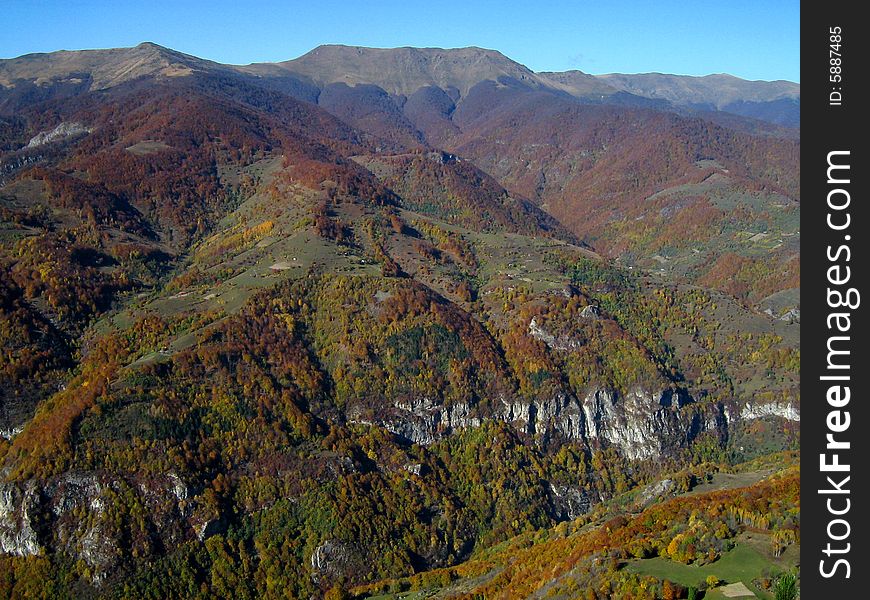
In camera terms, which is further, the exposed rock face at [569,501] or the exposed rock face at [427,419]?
the exposed rock face at [427,419]

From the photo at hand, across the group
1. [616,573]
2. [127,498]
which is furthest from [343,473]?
[616,573]

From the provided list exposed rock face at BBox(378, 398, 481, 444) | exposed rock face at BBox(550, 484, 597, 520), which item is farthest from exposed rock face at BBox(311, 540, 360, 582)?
exposed rock face at BBox(550, 484, 597, 520)

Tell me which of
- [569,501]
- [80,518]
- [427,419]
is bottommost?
[569,501]

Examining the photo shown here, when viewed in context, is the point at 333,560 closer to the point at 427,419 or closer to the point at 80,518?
the point at 80,518

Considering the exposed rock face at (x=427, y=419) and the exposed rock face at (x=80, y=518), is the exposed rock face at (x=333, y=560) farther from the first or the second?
the exposed rock face at (x=427, y=419)

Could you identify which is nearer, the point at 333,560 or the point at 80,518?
the point at 80,518

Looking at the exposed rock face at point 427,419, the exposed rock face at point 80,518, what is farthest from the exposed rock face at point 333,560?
the exposed rock face at point 427,419

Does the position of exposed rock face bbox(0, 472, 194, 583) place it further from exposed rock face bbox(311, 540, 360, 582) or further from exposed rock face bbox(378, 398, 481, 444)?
exposed rock face bbox(378, 398, 481, 444)

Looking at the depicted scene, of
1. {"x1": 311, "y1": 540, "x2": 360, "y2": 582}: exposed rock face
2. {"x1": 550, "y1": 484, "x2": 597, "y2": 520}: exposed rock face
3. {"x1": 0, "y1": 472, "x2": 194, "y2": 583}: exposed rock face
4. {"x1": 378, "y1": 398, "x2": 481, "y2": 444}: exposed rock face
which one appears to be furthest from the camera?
{"x1": 378, "y1": 398, "x2": 481, "y2": 444}: exposed rock face

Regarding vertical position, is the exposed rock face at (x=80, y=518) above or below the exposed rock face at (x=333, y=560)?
above

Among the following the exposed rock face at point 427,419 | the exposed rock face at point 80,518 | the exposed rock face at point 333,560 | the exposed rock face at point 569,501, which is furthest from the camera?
the exposed rock face at point 427,419

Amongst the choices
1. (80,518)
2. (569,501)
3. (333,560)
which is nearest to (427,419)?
(569,501)

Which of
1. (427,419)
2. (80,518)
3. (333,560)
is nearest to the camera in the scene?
(80,518)
